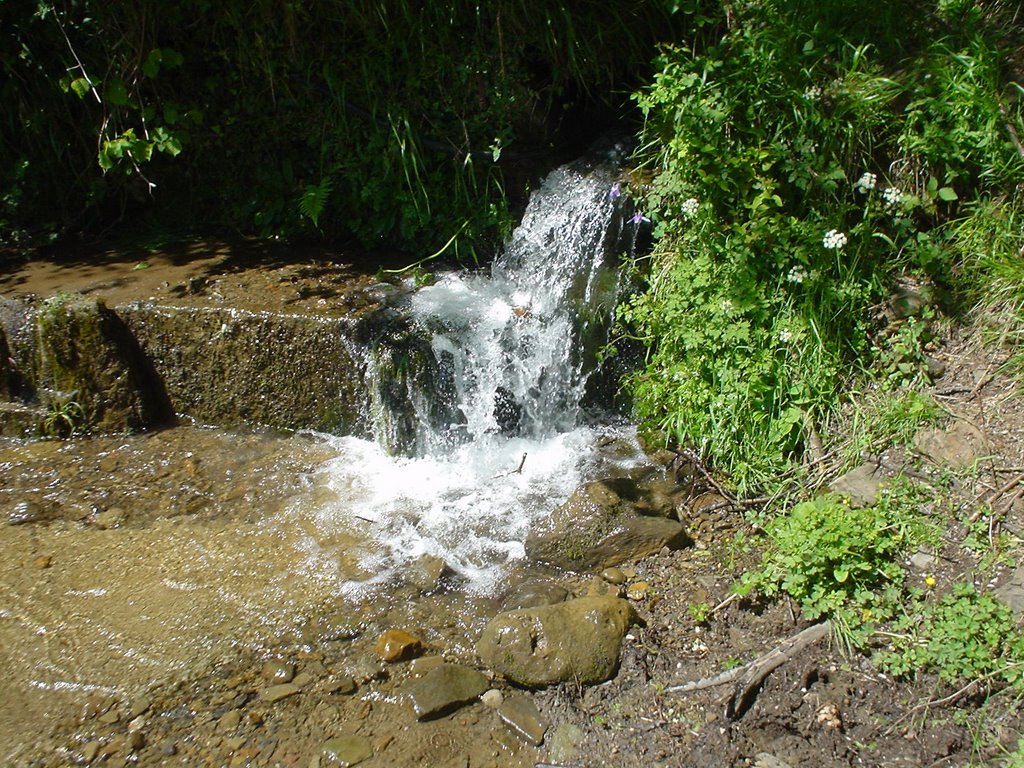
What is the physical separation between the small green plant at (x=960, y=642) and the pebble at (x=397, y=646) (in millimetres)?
1695

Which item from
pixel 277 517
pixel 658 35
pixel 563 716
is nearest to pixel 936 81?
pixel 658 35

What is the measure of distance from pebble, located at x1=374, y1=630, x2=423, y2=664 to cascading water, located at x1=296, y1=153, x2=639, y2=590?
935mm

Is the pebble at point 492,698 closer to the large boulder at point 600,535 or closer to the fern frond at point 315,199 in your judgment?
the large boulder at point 600,535

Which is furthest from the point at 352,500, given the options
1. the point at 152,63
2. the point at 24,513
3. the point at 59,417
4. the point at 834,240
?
the point at 152,63

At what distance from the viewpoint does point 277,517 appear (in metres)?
4.11

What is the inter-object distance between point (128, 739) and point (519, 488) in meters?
2.11

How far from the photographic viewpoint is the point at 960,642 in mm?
2752

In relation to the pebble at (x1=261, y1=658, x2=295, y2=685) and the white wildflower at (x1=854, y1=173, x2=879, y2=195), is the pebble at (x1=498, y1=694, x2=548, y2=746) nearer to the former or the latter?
the pebble at (x1=261, y1=658, x2=295, y2=685)

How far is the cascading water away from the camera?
14.3 feet

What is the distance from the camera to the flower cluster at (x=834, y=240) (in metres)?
3.74

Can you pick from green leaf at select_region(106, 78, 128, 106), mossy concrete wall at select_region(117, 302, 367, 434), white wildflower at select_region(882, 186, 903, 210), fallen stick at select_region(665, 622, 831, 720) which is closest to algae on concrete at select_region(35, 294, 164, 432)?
mossy concrete wall at select_region(117, 302, 367, 434)

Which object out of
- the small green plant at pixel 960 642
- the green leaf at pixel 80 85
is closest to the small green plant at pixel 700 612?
the small green plant at pixel 960 642

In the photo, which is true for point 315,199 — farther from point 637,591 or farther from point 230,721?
point 230,721

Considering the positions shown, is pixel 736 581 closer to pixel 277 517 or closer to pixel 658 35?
pixel 277 517
